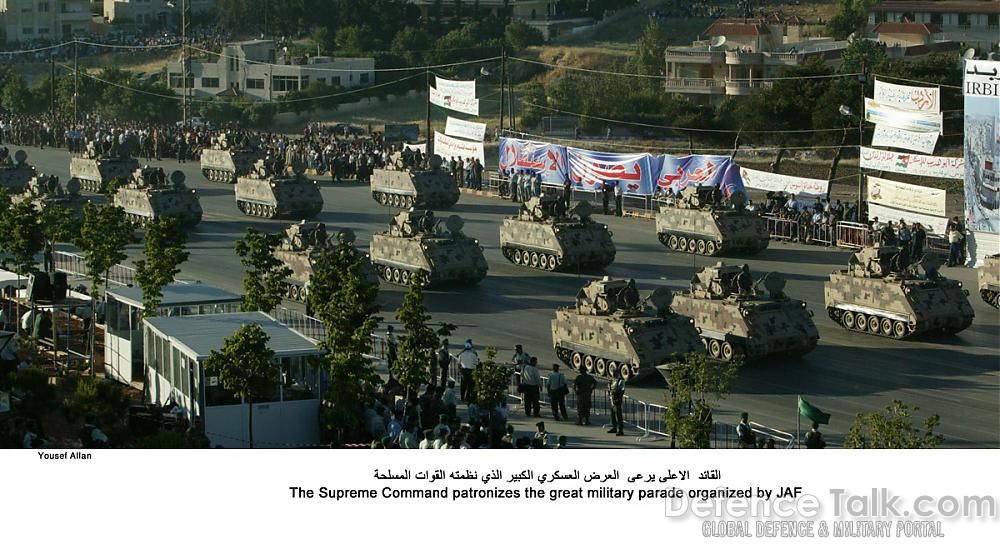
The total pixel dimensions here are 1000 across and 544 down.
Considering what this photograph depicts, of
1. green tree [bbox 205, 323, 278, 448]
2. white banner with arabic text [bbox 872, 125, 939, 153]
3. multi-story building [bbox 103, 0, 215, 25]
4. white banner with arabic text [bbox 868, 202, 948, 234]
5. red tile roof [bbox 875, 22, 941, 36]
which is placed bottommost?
green tree [bbox 205, 323, 278, 448]

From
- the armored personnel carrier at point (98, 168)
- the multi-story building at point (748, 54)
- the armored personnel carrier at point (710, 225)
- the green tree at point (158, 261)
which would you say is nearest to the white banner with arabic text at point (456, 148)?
the armored personnel carrier at point (98, 168)

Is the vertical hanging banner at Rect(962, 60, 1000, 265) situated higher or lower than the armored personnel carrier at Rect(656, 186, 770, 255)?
higher

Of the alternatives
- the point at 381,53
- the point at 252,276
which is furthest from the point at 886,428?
the point at 381,53

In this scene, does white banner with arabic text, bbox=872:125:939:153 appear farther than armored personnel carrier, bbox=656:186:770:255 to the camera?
Yes

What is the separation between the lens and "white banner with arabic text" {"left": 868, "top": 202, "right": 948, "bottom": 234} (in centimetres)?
5344

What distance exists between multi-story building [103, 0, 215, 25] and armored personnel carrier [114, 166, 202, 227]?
86793 millimetres

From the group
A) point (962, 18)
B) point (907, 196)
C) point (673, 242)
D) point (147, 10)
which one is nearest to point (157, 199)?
point (673, 242)

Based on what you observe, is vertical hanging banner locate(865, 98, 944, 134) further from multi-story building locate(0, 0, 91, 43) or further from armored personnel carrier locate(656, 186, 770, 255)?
multi-story building locate(0, 0, 91, 43)

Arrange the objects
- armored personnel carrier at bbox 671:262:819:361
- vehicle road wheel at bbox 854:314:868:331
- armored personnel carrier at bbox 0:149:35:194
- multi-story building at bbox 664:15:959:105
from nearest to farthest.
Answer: armored personnel carrier at bbox 671:262:819:361 → vehicle road wheel at bbox 854:314:868:331 → armored personnel carrier at bbox 0:149:35:194 → multi-story building at bbox 664:15:959:105

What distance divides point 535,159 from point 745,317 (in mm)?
29218

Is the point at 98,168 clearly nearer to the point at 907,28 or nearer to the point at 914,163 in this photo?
the point at 914,163

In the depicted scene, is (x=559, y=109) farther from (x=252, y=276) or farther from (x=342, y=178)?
(x=252, y=276)

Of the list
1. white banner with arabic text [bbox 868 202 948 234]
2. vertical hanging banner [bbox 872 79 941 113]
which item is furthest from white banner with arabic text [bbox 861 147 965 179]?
vertical hanging banner [bbox 872 79 941 113]

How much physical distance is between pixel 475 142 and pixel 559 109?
30190 mm
